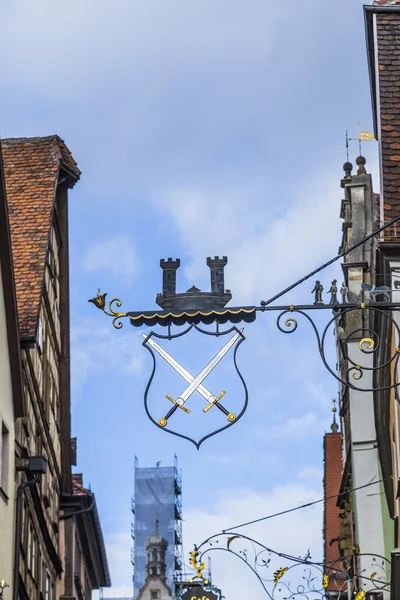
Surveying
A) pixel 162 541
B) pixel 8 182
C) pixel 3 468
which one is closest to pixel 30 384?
pixel 3 468

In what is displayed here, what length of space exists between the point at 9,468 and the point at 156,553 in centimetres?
6155

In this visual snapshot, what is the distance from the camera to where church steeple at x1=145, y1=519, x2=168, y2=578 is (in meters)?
75.0

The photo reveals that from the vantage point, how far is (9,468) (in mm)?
18625

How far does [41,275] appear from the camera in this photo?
2194 centimetres

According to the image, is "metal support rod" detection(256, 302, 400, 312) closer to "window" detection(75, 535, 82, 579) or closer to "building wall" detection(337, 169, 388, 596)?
"building wall" detection(337, 169, 388, 596)

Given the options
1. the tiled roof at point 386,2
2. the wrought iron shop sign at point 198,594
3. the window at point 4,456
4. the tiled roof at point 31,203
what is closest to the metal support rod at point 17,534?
the window at point 4,456

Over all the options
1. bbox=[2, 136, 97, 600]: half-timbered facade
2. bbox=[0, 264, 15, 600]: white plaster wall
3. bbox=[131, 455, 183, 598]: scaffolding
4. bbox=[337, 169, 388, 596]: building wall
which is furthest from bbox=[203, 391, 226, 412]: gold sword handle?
bbox=[131, 455, 183, 598]: scaffolding

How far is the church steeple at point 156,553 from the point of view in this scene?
75.0 metres

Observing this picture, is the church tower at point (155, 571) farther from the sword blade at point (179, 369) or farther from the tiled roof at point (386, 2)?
the sword blade at point (179, 369)

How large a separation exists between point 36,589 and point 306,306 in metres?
14.2

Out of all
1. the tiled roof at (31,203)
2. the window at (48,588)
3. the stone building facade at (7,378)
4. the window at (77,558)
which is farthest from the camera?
the window at (77,558)

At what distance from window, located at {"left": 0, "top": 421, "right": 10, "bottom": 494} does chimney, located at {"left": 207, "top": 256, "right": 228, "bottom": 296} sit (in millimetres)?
9065

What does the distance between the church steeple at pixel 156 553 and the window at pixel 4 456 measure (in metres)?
55.9

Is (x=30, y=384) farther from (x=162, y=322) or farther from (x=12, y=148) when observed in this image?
(x=162, y=322)
